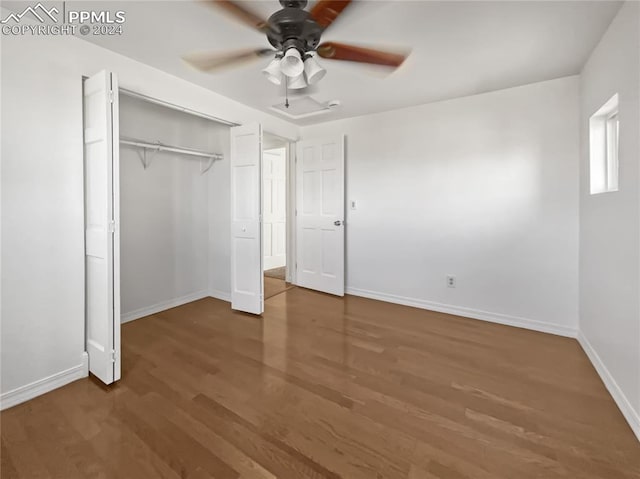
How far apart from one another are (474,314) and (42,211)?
3.93 m

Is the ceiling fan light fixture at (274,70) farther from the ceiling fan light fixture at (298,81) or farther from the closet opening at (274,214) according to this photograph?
the closet opening at (274,214)

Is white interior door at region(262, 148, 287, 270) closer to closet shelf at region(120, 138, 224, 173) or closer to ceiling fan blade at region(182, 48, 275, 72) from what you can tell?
closet shelf at region(120, 138, 224, 173)

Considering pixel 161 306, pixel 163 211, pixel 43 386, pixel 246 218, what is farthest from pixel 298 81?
pixel 161 306

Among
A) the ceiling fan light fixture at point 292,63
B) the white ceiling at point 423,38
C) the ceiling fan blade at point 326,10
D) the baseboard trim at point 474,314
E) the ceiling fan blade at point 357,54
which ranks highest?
the white ceiling at point 423,38

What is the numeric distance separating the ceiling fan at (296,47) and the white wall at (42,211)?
35.2 inches

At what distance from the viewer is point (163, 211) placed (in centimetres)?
352

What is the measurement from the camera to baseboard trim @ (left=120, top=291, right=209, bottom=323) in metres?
3.14

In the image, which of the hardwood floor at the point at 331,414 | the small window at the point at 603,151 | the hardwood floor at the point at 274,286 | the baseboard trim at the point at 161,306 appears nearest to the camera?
the hardwood floor at the point at 331,414

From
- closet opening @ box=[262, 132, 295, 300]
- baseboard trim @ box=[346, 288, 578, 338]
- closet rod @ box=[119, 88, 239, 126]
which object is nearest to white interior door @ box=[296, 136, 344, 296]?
baseboard trim @ box=[346, 288, 578, 338]

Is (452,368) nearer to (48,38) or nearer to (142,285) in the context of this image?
(142,285)

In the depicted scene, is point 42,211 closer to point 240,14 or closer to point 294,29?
point 240,14

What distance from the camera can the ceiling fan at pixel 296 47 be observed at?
5.10 ft

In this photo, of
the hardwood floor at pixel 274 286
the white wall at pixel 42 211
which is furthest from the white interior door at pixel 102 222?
the hardwood floor at pixel 274 286

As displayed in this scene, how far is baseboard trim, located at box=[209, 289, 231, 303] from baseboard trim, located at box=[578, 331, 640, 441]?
364cm
